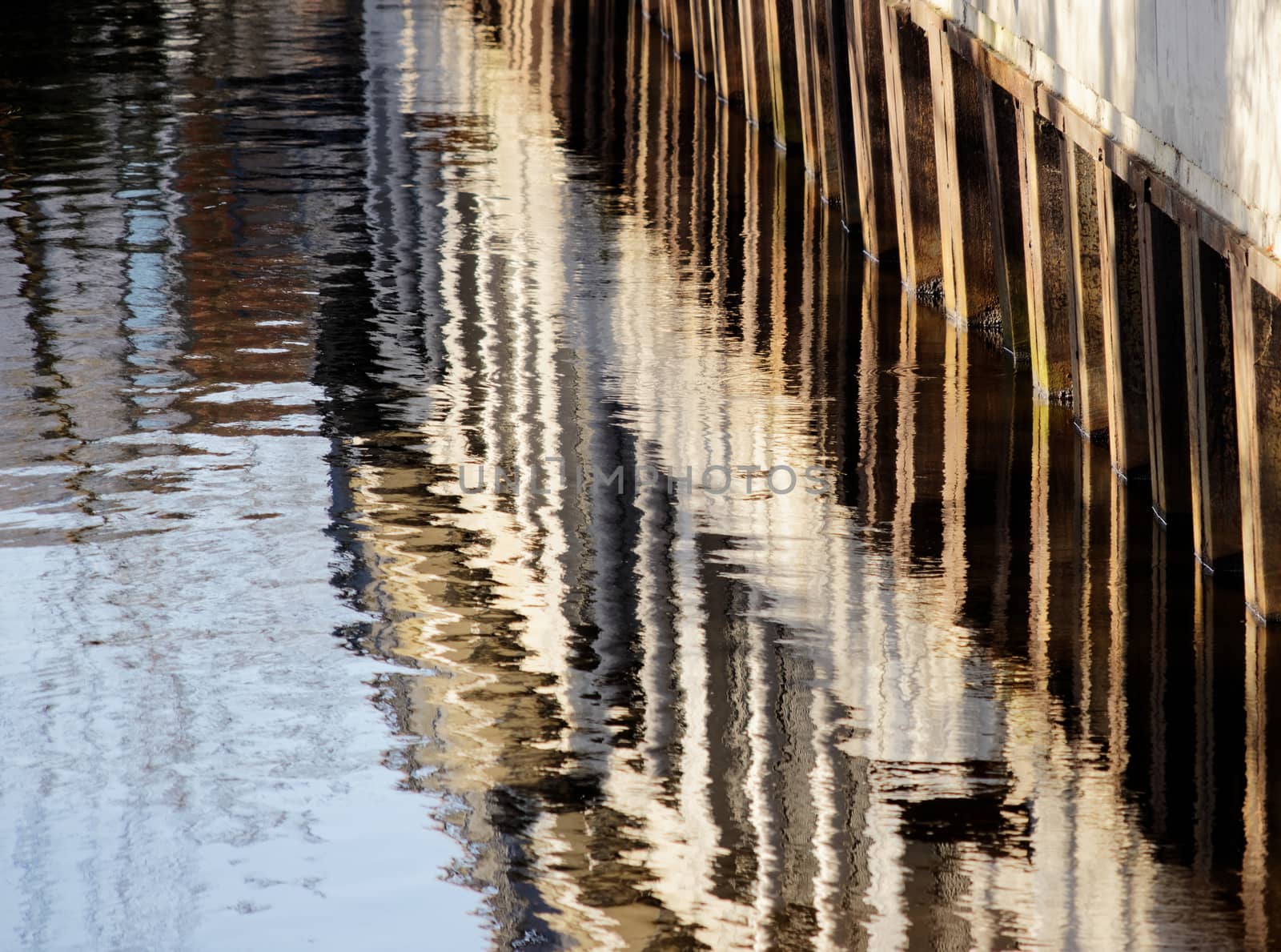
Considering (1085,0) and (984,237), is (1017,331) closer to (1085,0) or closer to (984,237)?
(984,237)

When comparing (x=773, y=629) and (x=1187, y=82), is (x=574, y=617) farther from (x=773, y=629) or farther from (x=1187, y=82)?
(x=1187, y=82)

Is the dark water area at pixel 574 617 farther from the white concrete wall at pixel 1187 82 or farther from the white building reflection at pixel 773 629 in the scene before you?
the white concrete wall at pixel 1187 82

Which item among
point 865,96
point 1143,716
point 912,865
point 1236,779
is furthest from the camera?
point 865,96

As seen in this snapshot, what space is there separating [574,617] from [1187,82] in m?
4.07

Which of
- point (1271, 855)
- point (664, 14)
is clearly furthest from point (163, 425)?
point (664, 14)

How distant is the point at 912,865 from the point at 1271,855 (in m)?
1.42

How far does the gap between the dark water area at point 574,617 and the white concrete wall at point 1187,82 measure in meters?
2.14

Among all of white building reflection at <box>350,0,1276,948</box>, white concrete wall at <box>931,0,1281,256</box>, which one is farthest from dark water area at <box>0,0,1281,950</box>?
white concrete wall at <box>931,0,1281,256</box>

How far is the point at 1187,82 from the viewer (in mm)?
10133

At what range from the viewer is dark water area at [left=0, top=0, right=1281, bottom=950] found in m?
8.00

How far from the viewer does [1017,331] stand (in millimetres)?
14445

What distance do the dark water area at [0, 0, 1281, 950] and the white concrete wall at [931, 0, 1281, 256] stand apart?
214 centimetres

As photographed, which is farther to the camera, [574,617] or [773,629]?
[574,617]

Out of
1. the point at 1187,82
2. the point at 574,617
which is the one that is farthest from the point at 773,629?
the point at 1187,82
